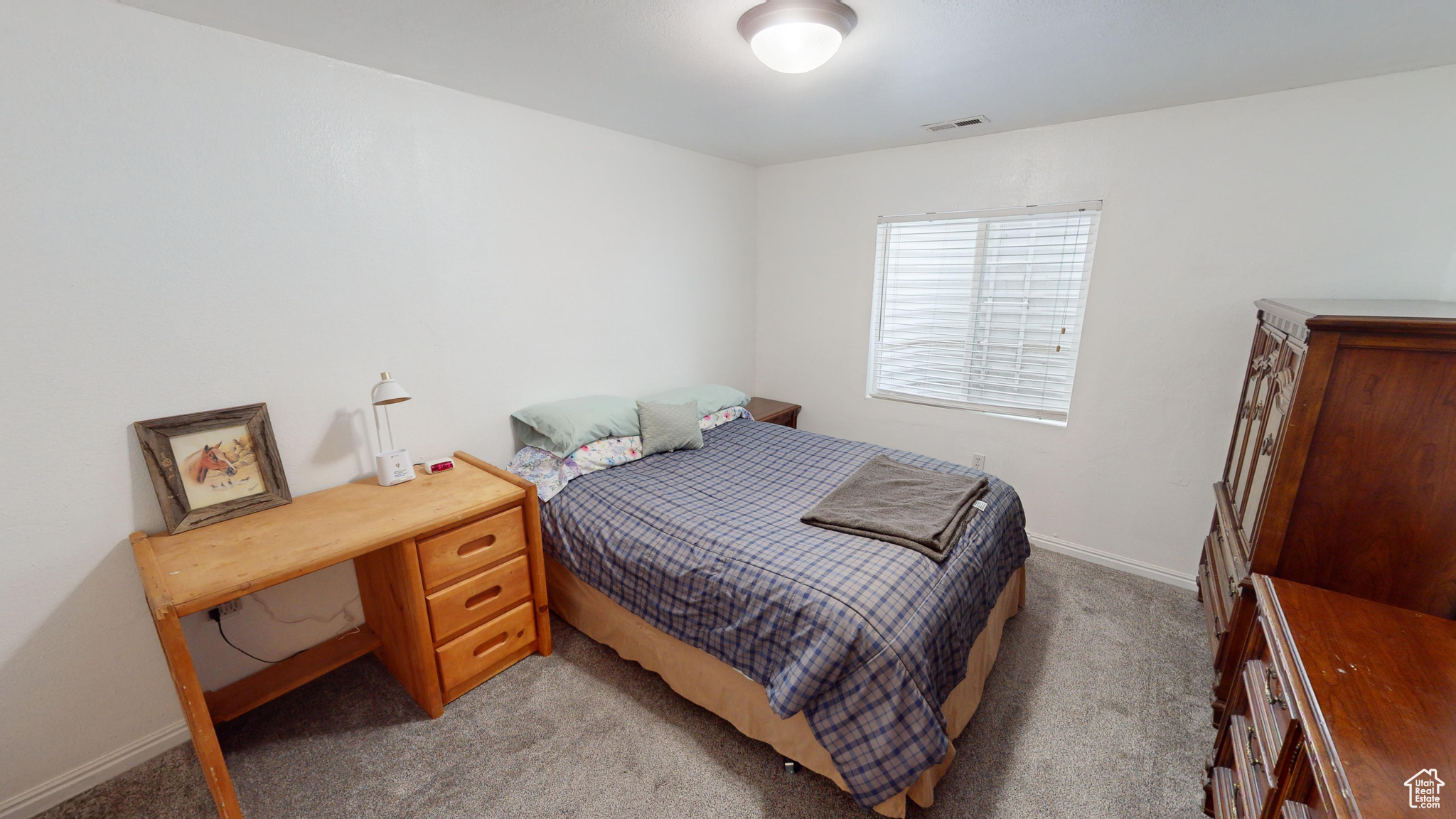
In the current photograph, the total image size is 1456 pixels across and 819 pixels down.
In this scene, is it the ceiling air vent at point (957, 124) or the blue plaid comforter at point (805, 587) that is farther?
the ceiling air vent at point (957, 124)

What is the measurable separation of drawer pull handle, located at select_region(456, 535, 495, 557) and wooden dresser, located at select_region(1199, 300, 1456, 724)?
2.26m

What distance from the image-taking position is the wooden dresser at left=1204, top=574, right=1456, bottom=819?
82 centimetres

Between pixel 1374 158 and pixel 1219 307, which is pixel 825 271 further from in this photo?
pixel 1374 158

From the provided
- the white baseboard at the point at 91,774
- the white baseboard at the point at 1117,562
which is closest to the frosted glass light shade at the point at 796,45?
the white baseboard at the point at 1117,562

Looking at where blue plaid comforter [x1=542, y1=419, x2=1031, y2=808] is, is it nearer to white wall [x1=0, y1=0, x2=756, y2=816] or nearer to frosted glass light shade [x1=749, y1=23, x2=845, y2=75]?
white wall [x1=0, y1=0, x2=756, y2=816]

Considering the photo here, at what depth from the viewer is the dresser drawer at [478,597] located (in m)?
1.83

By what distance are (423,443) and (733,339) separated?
2.12 m

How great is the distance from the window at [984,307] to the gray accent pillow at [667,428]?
4.47ft

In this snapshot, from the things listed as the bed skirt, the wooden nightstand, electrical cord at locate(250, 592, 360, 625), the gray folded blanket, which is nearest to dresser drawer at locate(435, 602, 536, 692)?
the bed skirt

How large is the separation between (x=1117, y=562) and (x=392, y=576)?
10.9ft

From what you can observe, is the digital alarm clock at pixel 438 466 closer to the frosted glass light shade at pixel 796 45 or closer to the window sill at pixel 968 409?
the frosted glass light shade at pixel 796 45

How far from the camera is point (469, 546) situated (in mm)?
1903

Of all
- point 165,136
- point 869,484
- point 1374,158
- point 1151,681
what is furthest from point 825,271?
point 165,136

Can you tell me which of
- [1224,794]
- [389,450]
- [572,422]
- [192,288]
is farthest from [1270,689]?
[192,288]
